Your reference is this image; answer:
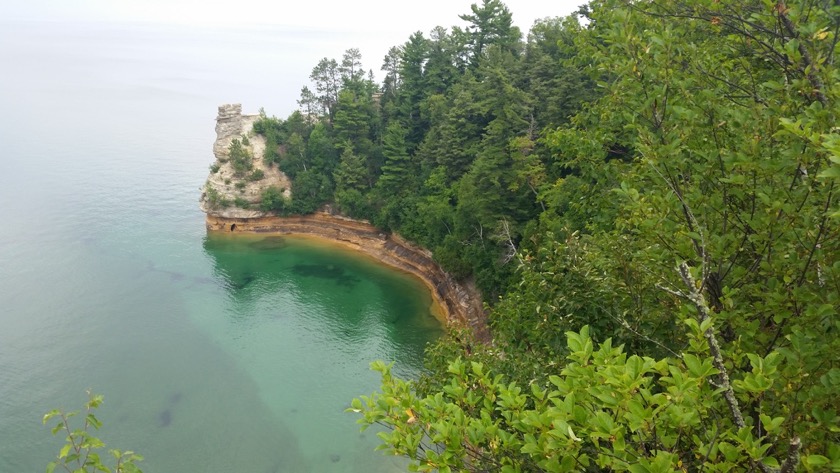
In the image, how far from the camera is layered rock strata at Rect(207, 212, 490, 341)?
25464 millimetres

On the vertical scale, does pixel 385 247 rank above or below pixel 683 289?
below

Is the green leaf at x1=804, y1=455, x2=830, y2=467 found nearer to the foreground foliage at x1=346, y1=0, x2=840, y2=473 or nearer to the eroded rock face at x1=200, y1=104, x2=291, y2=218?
the foreground foliage at x1=346, y1=0, x2=840, y2=473

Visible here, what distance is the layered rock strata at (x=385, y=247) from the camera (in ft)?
83.5

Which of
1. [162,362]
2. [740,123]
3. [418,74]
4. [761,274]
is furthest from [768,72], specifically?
[418,74]

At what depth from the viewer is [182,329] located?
25.7 metres

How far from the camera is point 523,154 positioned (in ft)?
75.1

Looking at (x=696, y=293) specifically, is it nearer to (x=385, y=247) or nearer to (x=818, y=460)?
(x=818, y=460)

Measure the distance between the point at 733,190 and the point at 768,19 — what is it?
157cm

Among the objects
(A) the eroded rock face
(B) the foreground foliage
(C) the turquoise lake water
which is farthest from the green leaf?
(A) the eroded rock face

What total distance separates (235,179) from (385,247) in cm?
1536

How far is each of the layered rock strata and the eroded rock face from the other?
2.81 feet

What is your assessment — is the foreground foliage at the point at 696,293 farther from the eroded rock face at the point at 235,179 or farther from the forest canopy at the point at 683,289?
the eroded rock face at the point at 235,179

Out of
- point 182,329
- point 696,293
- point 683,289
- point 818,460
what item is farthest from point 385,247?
point 818,460

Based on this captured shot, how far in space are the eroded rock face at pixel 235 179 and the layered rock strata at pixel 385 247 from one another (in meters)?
0.86
